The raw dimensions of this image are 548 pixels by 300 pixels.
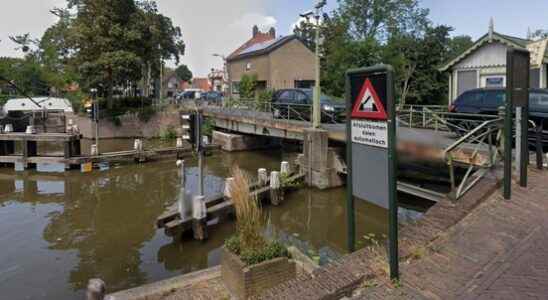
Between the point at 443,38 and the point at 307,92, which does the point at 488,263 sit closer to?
the point at 307,92

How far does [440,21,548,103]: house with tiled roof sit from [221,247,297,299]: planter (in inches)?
573

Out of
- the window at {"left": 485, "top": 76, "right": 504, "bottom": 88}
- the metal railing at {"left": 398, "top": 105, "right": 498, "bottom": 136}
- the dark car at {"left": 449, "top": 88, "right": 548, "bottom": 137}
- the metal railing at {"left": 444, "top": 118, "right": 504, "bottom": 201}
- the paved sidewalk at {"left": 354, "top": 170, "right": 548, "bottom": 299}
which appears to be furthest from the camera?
the window at {"left": 485, "top": 76, "right": 504, "bottom": 88}

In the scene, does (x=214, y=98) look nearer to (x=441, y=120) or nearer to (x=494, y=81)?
(x=494, y=81)

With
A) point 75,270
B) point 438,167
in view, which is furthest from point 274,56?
point 75,270

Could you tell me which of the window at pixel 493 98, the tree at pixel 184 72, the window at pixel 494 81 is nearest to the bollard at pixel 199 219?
the window at pixel 493 98

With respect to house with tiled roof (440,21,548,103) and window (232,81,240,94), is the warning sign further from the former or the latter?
window (232,81,240,94)

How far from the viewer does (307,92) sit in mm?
20188

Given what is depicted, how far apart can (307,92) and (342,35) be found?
73.2 feet

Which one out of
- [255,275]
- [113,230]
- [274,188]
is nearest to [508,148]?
[255,275]

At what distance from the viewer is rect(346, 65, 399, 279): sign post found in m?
4.14

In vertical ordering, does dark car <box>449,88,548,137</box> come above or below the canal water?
above

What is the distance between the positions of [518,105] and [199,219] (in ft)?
23.5

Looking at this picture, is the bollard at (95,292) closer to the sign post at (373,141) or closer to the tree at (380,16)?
the sign post at (373,141)

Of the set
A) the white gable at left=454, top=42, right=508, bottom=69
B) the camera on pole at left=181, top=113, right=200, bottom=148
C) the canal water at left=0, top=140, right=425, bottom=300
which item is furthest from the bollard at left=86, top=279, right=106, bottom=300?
the white gable at left=454, top=42, right=508, bottom=69
